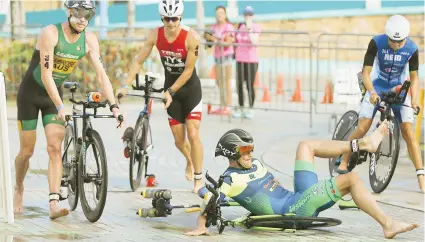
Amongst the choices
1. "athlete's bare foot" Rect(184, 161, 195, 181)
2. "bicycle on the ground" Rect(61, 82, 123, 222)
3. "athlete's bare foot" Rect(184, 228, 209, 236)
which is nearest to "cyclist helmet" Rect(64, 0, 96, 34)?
"bicycle on the ground" Rect(61, 82, 123, 222)

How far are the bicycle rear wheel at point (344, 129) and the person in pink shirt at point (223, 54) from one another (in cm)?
716

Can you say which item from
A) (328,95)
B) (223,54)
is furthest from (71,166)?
(223,54)

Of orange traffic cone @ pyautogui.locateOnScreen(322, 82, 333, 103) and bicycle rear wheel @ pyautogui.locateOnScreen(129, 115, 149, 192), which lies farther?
orange traffic cone @ pyautogui.locateOnScreen(322, 82, 333, 103)

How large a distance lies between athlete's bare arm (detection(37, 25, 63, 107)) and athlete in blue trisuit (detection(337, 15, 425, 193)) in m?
3.41

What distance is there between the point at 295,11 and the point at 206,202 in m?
30.4

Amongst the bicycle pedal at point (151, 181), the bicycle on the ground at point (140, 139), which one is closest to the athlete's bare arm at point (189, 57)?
the bicycle on the ground at point (140, 139)

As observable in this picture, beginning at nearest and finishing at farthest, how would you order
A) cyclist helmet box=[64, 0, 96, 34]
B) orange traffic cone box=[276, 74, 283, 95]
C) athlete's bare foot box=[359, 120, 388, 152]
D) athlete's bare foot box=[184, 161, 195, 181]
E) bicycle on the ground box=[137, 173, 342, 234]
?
bicycle on the ground box=[137, 173, 342, 234], athlete's bare foot box=[359, 120, 388, 152], cyclist helmet box=[64, 0, 96, 34], athlete's bare foot box=[184, 161, 195, 181], orange traffic cone box=[276, 74, 283, 95]

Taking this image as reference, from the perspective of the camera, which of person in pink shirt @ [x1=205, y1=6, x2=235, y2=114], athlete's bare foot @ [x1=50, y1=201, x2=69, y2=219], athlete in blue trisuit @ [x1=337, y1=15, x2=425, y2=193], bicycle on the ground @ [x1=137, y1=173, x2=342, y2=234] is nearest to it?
bicycle on the ground @ [x1=137, y1=173, x2=342, y2=234]

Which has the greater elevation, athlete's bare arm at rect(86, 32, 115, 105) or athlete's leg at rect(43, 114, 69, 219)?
athlete's bare arm at rect(86, 32, 115, 105)

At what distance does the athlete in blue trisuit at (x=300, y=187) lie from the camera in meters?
10.8

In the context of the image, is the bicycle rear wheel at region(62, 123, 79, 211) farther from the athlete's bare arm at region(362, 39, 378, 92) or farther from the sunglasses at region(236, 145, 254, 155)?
the athlete's bare arm at region(362, 39, 378, 92)

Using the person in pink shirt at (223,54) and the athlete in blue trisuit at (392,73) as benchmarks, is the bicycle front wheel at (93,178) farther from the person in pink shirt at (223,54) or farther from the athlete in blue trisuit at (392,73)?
the person in pink shirt at (223,54)

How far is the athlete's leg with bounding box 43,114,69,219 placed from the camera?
38.7 ft

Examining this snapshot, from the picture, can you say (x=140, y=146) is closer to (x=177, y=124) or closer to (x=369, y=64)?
(x=177, y=124)
